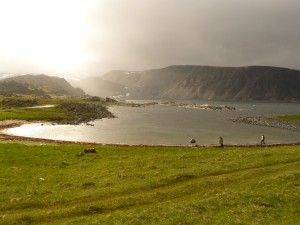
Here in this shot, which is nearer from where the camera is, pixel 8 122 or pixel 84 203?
pixel 84 203

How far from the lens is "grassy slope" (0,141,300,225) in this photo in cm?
2481

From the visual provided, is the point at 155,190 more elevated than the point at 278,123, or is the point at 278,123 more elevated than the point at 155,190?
the point at 278,123

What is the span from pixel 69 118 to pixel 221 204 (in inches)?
5540

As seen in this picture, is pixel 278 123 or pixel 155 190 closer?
pixel 155 190

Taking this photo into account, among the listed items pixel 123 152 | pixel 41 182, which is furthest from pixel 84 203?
pixel 123 152

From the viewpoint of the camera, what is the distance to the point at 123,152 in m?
61.8

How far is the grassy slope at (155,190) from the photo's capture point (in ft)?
81.4

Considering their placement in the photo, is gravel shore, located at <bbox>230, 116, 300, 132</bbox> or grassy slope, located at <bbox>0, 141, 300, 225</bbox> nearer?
grassy slope, located at <bbox>0, 141, 300, 225</bbox>

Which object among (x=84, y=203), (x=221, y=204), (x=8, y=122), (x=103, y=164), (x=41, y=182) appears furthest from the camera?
(x=8, y=122)

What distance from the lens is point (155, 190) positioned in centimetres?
3209

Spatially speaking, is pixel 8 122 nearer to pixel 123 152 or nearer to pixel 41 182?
pixel 123 152

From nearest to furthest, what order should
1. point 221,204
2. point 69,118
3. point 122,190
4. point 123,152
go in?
1. point 221,204
2. point 122,190
3. point 123,152
4. point 69,118

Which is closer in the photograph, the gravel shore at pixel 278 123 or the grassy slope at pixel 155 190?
the grassy slope at pixel 155 190

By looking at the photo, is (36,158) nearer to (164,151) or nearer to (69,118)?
(164,151)
